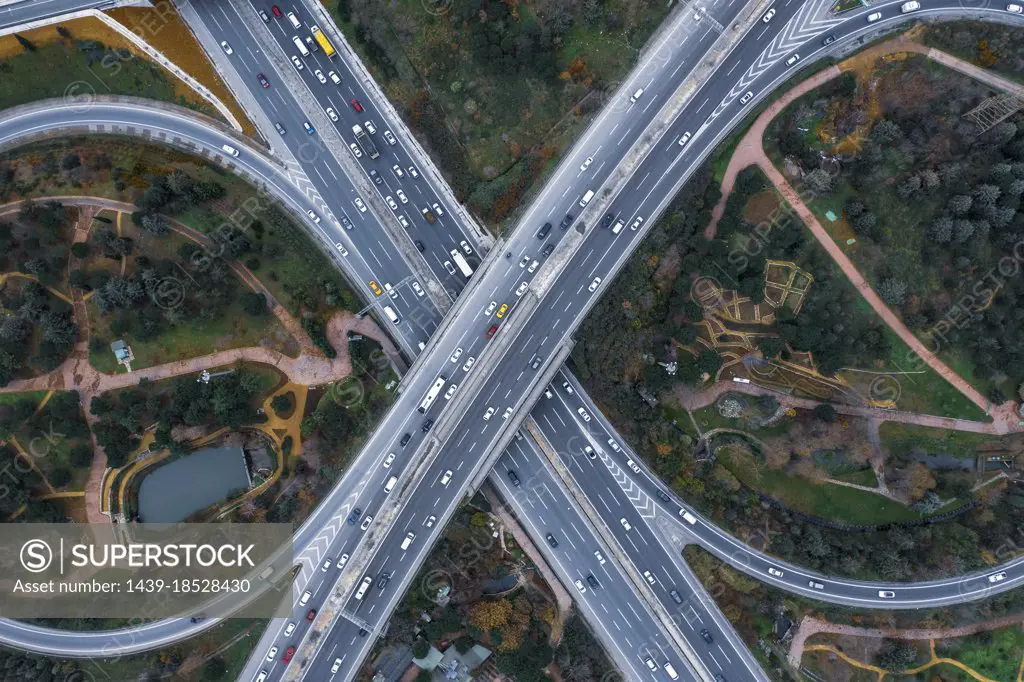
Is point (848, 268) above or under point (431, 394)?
under

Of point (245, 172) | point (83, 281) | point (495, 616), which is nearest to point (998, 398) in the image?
point (495, 616)

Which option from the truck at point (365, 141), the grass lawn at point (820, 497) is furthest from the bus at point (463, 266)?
the grass lawn at point (820, 497)

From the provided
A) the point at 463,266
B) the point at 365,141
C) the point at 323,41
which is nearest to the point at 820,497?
the point at 463,266

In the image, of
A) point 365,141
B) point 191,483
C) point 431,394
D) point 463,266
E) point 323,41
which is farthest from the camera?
point 191,483

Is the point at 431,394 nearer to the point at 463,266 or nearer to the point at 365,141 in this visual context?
the point at 463,266

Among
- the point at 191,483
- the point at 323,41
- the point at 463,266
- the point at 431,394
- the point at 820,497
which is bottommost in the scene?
the point at 820,497

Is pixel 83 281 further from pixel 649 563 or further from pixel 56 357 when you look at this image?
pixel 649 563

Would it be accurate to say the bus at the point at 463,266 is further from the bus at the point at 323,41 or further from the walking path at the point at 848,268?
the walking path at the point at 848,268
